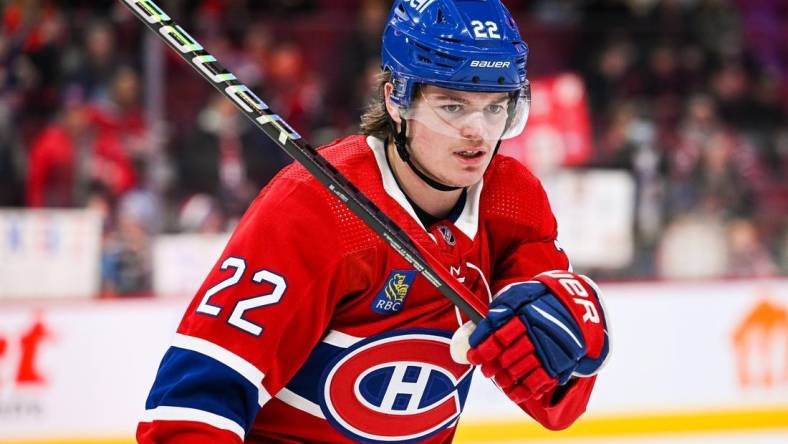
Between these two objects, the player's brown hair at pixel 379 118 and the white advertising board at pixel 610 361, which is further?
the white advertising board at pixel 610 361

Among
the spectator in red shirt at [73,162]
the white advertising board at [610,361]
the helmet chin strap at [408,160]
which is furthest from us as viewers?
the spectator in red shirt at [73,162]

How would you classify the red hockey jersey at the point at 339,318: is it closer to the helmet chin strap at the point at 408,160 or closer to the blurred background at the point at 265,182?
the helmet chin strap at the point at 408,160

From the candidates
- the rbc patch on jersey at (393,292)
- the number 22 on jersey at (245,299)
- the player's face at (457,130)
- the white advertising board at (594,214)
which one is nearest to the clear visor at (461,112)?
the player's face at (457,130)

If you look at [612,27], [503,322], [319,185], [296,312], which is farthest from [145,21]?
[612,27]

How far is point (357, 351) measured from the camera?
6.35 ft

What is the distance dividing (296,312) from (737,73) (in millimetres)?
5038

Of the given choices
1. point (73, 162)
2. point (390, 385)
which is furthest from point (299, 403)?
point (73, 162)

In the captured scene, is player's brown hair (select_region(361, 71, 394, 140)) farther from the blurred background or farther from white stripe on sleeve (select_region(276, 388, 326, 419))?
the blurred background

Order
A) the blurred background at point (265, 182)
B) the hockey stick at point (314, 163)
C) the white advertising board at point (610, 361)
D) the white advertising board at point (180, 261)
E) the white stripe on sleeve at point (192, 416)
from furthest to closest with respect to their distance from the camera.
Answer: the white advertising board at point (180, 261)
the blurred background at point (265, 182)
the white advertising board at point (610, 361)
the hockey stick at point (314, 163)
the white stripe on sleeve at point (192, 416)

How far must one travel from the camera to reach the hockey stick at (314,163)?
6.17 ft

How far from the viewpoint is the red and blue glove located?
1.85m

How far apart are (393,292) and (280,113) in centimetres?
348

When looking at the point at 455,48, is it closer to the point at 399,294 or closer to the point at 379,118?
the point at 379,118

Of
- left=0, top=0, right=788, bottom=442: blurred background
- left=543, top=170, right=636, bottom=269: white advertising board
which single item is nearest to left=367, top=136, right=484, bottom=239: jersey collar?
left=0, top=0, right=788, bottom=442: blurred background
